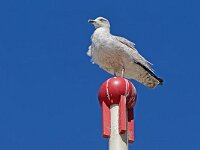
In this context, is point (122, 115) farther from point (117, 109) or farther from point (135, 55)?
point (135, 55)

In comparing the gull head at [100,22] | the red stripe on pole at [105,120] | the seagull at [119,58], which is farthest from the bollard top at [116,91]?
the gull head at [100,22]

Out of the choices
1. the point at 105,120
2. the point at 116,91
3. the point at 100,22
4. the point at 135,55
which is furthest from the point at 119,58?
the point at 105,120

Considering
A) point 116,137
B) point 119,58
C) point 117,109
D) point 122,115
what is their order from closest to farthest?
point 116,137, point 122,115, point 117,109, point 119,58

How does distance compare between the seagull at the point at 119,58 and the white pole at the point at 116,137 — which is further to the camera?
the seagull at the point at 119,58

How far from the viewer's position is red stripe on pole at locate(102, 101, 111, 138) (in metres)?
18.2

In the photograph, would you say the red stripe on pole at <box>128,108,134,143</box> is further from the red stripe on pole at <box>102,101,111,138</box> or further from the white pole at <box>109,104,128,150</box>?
the red stripe on pole at <box>102,101,111,138</box>

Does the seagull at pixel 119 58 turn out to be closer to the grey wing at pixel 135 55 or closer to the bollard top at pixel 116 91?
the grey wing at pixel 135 55

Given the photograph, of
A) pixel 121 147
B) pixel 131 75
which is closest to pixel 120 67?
pixel 131 75

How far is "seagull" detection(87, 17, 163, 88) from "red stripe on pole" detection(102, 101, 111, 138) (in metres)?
2.17

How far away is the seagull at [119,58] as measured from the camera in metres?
20.9

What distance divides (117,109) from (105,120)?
419 mm

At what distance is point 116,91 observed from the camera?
18656 mm

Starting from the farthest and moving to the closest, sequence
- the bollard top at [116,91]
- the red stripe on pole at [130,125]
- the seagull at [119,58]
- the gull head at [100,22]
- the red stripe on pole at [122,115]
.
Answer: the gull head at [100,22] → the seagull at [119,58] → the bollard top at [116,91] → the red stripe on pole at [130,125] → the red stripe on pole at [122,115]

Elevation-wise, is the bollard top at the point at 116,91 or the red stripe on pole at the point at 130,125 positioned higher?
the bollard top at the point at 116,91
